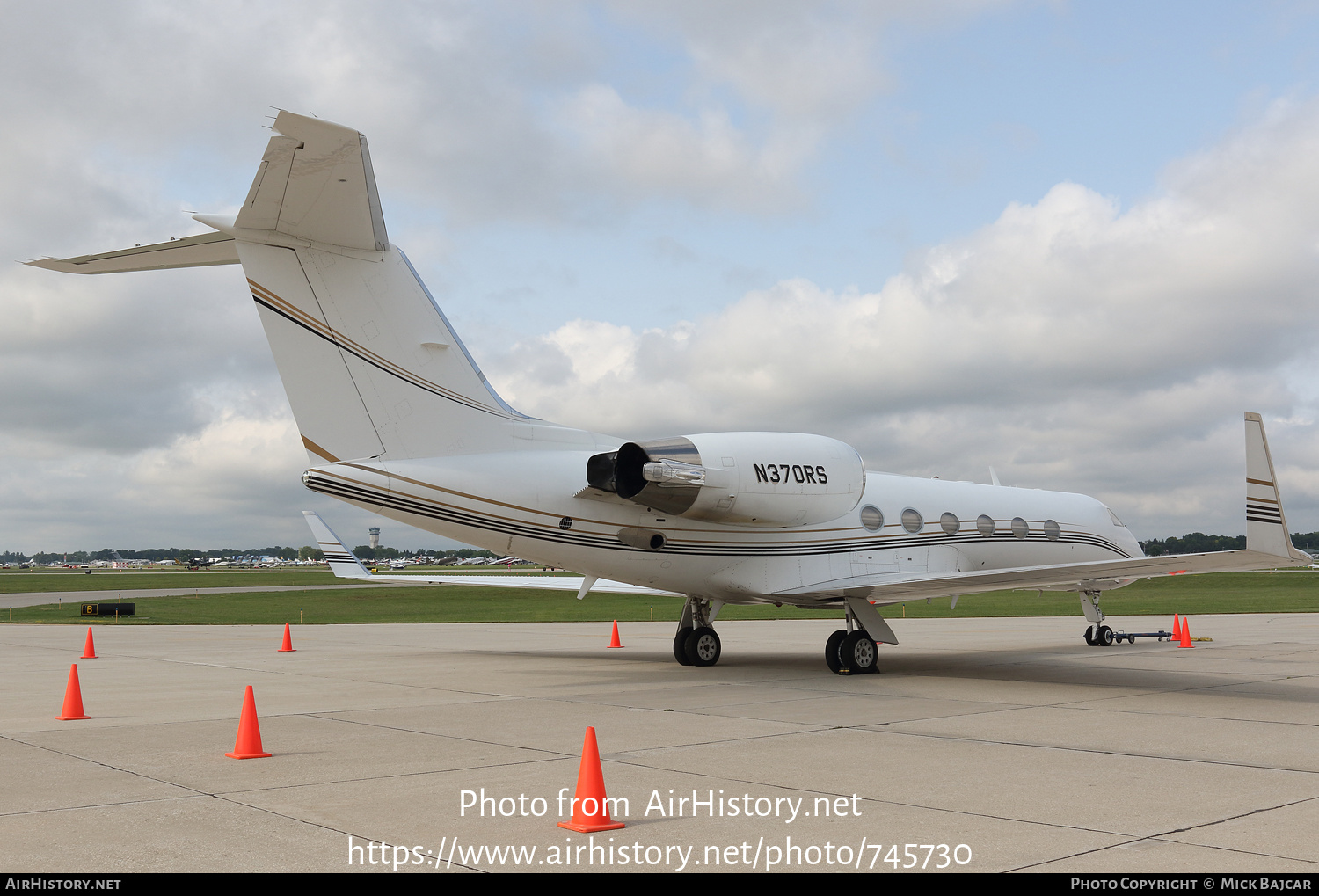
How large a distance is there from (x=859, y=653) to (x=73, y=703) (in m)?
9.81

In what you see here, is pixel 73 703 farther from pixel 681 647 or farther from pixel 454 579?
pixel 454 579

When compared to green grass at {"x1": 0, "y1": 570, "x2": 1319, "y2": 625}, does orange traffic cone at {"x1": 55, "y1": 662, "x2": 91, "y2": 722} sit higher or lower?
higher

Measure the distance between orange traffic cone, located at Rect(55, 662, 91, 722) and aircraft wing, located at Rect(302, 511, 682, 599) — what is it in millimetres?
3588

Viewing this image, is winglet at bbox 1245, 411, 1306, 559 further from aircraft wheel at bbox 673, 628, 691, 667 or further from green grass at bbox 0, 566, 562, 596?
green grass at bbox 0, 566, 562, 596

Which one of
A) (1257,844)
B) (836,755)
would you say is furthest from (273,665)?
(1257,844)

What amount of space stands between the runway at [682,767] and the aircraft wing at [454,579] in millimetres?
1464

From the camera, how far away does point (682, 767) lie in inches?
295

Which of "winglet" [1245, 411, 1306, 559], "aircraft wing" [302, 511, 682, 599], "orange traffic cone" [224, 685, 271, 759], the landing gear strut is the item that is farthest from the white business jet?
the landing gear strut

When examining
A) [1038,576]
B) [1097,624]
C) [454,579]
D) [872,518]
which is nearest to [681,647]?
[872,518]

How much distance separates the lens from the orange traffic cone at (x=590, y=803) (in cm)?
563

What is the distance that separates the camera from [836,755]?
26.2 ft

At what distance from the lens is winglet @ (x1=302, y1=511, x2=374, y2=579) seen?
23172mm
